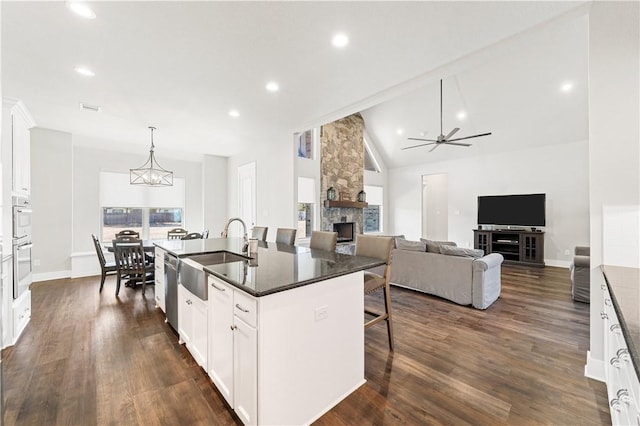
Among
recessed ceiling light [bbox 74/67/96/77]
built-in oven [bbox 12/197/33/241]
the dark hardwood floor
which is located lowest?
the dark hardwood floor

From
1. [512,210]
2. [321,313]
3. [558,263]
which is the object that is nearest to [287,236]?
[321,313]

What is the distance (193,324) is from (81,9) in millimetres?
2517

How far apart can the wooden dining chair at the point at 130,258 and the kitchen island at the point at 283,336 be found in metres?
2.63

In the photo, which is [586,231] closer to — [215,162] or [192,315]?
[192,315]

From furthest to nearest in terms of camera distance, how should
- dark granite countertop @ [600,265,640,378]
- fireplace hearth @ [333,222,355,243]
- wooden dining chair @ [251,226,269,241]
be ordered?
1. fireplace hearth @ [333,222,355,243]
2. wooden dining chair @ [251,226,269,241]
3. dark granite countertop @ [600,265,640,378]

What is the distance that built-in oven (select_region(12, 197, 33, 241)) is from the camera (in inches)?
111

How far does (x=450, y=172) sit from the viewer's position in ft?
25.8

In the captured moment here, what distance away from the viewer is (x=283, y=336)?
60.4 inches

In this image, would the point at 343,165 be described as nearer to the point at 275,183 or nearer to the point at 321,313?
the point at 275,183

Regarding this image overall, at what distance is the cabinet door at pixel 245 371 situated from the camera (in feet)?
4.84

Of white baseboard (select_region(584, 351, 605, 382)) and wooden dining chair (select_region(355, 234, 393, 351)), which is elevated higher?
wooden dining chair (select_region(355, 234, 393, 351))

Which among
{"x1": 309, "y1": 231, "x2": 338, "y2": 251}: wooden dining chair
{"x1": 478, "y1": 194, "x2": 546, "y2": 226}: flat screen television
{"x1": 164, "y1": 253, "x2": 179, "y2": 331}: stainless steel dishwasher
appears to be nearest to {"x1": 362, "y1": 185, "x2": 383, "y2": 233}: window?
{"x1": 478, "y1": 194, "x2": 546, "y2": 226}: flat screen television

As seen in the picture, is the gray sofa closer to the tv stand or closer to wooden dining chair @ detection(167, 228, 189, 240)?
the tv stand

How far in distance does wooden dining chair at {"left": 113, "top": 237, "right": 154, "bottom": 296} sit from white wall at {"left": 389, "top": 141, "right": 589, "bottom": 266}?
7228mm
